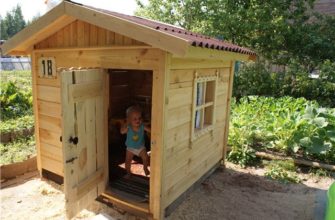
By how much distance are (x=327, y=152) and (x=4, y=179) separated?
6651 mm

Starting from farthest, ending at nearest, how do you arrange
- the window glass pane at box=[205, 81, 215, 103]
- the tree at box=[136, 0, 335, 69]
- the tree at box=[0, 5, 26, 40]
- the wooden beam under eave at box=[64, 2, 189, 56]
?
1. the tree at box=[0, 5, 26, 40]
2. the tree at box=[136, 0, 335, 69]
3. the window glass pane at box=[205, 81, 215, 103]
4. the wooden beam under eave at box=[64, 2, 189, 56]

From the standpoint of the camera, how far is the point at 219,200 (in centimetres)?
476

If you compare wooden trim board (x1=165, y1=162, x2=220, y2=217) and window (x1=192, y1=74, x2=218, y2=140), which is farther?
window (x1=192, y1=74, x2=218, y2=140)

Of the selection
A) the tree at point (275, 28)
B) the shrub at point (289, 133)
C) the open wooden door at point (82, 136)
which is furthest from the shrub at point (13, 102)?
the tree at point (275, 28)

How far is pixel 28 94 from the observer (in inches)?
375

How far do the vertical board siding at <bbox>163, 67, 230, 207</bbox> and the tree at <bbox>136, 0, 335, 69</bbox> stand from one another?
7.50 meters

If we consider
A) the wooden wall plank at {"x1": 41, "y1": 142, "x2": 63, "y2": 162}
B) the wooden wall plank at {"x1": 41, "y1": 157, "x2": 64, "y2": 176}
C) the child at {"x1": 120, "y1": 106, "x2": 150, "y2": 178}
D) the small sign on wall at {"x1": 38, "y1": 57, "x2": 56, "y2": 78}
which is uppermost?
the small sign on wall at {"x1": 38, "y1": 57, "x2": 56, "y2": 78}

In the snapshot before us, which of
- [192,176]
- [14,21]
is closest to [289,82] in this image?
[192,176]

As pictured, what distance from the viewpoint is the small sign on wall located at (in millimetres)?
Answer: 4535

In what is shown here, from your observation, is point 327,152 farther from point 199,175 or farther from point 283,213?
point 199,175

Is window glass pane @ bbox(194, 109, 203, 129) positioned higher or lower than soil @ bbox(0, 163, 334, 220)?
higher

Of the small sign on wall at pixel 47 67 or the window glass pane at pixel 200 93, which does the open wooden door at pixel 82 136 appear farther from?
the window glass pane at pixel 200 93

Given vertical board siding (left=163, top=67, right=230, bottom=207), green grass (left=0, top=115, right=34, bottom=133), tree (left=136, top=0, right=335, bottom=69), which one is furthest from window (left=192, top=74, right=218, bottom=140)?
tree (left=136, top=0, right=335, bottom=69)

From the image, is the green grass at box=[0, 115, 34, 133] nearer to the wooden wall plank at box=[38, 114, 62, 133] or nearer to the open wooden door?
the wooden wall plank at box=[38, 114, 62, 133]
